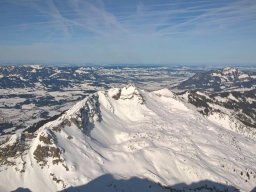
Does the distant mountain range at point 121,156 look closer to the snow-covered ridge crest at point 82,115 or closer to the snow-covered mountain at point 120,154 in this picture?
the snow-covered mountain at point 120,154

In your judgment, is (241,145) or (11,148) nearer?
(11,148)

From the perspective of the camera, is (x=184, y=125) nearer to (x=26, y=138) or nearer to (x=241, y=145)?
(x=241, y=145)

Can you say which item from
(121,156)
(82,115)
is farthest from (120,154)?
(82,115)

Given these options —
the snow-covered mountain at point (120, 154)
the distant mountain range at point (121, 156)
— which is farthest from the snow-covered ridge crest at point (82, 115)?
the distant mountain range at point (121, 156)

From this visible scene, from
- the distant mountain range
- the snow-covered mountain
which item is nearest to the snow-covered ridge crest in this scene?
the snow-covered mountain

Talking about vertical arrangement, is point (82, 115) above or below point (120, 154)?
above

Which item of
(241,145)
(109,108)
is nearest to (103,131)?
(109,108)

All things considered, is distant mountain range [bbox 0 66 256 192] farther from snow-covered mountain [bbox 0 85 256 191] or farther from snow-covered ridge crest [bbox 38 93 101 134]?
snow-covered ridge crest [bbox 38 93 101 134]

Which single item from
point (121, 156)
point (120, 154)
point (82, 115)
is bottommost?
point (121, 156)

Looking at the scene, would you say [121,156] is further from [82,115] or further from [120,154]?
[82,115]
